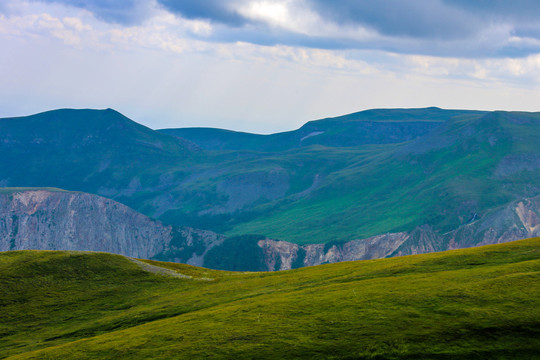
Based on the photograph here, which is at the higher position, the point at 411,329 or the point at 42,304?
the point at 411,329

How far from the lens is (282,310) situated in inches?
2505

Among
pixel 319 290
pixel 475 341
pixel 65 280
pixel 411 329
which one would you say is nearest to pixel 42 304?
pixel 65 280

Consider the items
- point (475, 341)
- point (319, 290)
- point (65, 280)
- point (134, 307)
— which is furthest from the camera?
point (65, 280)

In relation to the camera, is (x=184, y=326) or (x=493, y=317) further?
(x=184, y=326)

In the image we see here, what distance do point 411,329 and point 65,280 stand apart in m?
63.5

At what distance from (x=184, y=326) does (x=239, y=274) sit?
46.4 meters

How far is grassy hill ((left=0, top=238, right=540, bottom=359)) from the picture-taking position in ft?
169

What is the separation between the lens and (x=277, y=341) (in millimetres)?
53562

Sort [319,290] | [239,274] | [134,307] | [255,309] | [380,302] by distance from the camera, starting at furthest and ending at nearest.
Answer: [239,274]
[134,307]
[319,290]
[255,309]
[380,302]

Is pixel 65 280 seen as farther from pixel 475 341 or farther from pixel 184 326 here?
pixel 475 341

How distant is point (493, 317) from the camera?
53812mm

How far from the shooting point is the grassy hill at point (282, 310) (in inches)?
2023

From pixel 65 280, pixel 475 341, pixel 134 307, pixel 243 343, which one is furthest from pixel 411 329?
pixel 65 280

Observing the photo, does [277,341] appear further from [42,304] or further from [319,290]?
[42,304]
